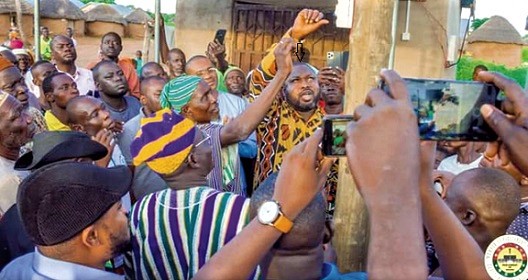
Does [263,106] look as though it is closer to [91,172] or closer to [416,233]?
[91,172]

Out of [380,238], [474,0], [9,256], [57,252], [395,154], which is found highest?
[474,0]

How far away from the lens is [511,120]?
1.33 metres

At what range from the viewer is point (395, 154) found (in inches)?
39.9

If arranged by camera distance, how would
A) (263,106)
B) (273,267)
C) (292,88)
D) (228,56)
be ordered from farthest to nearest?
1. (228,56)
2. (292,88)
3. (263,106)
4. (273,267)

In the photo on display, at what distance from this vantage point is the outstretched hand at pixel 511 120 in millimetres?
1308

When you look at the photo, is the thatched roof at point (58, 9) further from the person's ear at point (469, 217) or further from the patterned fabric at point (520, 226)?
the person's ear at point (469, 217)

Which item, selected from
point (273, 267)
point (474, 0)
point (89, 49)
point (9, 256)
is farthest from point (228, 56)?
point (89, 49)

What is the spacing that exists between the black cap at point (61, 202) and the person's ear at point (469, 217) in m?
1.11

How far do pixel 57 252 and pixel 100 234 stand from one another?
13cm

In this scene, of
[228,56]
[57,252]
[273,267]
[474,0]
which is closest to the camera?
[273,267]

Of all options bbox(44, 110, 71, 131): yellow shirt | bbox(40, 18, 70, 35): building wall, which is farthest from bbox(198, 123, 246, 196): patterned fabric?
bbox(40, 18, 70, 35): building wall

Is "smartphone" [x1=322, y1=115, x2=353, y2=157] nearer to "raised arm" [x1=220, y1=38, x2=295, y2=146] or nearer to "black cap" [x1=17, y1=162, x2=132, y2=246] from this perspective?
"black cap" [x1=17, y1=162, x2=132, y2=246]

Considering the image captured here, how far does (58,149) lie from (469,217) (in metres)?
1.67

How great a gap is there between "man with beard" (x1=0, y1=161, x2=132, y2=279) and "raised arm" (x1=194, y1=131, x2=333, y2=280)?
1.51ft
